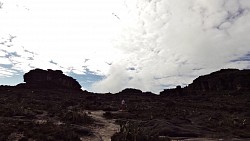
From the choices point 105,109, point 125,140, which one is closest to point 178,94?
point 105,109

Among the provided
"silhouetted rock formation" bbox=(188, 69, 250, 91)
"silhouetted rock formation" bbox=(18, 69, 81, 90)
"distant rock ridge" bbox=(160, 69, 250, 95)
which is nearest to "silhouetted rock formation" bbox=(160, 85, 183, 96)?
"distant rock ridge" bbox=(160, 69, 250, 95)

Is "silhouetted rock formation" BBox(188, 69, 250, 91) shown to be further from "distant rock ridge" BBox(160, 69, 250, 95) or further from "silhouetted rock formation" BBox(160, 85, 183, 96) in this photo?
"silhouetted rock formation" BBox(160, 85, 183, 96)

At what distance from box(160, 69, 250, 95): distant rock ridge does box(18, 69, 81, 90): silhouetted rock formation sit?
104 ft

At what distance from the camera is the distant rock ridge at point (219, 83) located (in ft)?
255

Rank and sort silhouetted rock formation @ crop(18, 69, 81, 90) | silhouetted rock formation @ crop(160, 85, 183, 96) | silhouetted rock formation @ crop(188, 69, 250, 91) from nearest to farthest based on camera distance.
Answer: silhouetted rock formation @ crop(188, 69, 250, 91), silhouetted rock formation @ crop(160, 85, 183, 96), silhouetted rock formation @ crop(18, 69, 81, 90)

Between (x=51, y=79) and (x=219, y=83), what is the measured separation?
5425 cm

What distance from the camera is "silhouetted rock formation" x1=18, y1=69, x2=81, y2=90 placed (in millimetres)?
94062

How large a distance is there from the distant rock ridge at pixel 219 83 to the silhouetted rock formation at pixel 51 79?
31833 millimetres

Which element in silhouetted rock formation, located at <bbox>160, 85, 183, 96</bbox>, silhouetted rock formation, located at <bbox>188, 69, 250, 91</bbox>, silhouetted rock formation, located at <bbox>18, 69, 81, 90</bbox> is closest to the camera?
silhouetted rock formation, located at <bbox>188, 69, 250, 91</bbox>

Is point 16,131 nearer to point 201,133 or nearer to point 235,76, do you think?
point 201,133

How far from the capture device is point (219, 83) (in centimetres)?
8481

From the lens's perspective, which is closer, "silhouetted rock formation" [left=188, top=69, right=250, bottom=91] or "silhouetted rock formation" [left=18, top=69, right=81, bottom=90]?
"silhouetted rock formation" [left=188, top=69, right=250, bottom=91]

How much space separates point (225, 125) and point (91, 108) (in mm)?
20708

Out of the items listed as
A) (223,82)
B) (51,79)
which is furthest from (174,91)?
Answer: (51,79)
